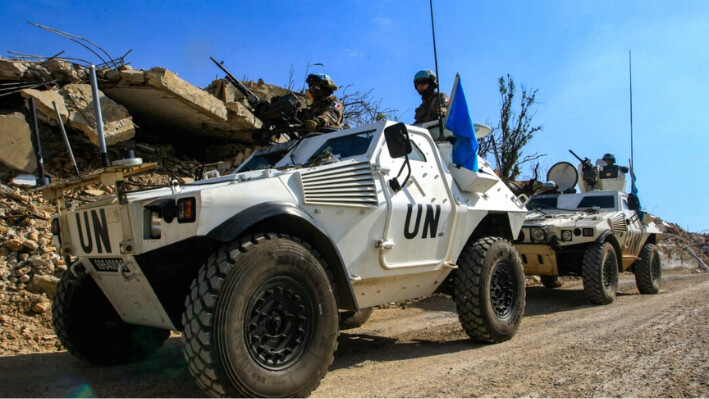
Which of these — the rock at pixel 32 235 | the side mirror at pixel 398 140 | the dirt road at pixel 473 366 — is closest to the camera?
the dirt road at pixel 473 366

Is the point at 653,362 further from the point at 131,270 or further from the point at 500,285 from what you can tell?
the point at 131,270

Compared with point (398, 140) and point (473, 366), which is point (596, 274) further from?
point (398, 140)

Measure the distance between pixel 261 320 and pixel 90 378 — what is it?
1.61 meters

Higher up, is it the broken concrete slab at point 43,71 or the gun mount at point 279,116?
the broken concrete slab at point 43,71

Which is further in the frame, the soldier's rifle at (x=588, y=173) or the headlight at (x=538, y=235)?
the soldier's rifle at (x=588, y=173)

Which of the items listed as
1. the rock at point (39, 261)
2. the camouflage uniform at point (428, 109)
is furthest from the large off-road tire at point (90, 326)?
the camouflage uniform at point (428, 109)

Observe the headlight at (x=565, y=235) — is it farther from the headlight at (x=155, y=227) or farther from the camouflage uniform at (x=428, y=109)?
the headlight at (x=155, y=227)

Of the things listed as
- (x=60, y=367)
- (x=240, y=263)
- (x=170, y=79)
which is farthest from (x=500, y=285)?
(x=170, y=79)

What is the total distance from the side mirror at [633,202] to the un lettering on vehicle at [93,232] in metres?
8.99

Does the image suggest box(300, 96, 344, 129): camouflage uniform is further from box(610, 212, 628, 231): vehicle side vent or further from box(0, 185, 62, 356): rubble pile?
box(610, 212, 628, 231): vehicle side vent

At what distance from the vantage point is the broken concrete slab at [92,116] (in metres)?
6.88

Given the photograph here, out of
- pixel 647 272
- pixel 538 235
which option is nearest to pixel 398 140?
pixel 538 235

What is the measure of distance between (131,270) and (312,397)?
4.39 ft

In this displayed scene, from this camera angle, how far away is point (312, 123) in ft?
16.5
